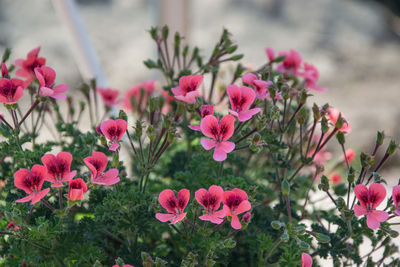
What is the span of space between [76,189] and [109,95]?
0.40 metres

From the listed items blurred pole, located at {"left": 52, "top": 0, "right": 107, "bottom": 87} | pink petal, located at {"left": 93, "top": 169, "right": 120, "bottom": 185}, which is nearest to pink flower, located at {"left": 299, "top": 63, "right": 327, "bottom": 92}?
pink petal, located at {"left": 93, "top": 169, "right": 120, "bottom": 185}

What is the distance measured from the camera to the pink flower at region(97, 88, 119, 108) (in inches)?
35.0

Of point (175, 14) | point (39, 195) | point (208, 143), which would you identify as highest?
point (175, 14)

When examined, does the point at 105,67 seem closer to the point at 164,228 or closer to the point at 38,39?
the point at 38,39

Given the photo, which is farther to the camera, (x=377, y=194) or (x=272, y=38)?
(x=272, y=38)

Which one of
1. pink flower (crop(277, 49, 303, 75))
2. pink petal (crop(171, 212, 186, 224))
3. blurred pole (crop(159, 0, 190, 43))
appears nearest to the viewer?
pink petal (crop(171, 212, 186, 224))

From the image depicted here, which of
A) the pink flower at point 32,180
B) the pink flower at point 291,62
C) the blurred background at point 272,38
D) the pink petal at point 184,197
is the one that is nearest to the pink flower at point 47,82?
the pink flower at point 32,180

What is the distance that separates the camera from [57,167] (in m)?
0.54

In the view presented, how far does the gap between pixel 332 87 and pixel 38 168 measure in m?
2.22

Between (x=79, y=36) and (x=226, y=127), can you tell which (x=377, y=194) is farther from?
(x=79, y=36)

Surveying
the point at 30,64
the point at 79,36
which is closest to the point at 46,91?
the point at 30,64

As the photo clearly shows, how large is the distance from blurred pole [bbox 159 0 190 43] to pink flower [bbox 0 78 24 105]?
1.13m

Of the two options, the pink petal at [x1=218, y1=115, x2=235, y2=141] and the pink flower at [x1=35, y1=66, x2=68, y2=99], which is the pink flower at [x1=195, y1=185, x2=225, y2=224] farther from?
the pink flower at [x1=35, y1=66, x2=68, y2=99]

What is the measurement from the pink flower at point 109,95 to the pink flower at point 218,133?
1.25ft
